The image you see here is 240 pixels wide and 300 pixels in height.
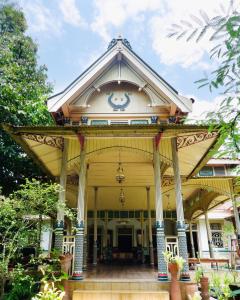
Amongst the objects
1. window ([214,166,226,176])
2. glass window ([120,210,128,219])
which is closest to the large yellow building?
window ([214,166,226,176])

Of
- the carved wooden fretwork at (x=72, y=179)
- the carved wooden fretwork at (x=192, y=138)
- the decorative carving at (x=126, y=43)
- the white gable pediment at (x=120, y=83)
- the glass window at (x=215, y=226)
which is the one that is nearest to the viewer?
the carved wooden fretwork at (x=192, y=138)

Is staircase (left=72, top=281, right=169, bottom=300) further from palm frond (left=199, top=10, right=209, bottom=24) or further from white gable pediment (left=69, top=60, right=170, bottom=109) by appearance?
palm frond (left=199, top=10, right=209, bottom=24)

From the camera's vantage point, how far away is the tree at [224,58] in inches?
57.2

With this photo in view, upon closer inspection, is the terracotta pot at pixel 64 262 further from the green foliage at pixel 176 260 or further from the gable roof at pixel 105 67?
the gable roof at pixel 105 67

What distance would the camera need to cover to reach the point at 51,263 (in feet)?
18.9

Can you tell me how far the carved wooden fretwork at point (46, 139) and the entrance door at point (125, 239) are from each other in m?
10.2

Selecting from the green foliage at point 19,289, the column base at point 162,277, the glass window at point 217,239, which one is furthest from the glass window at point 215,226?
the green foliage at point 19,289

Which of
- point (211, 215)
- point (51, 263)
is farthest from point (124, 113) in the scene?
point (211, 215)

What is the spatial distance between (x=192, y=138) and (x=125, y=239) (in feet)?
35.0

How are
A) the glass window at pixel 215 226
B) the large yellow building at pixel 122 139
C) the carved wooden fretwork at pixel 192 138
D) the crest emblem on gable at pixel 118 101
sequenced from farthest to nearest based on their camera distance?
1. the glass window at pixel 215 226
2. the crest emblem on gable at pixel 118 101
3. the carved wooden fretwork at pixel 192 138
4. the large yellow building at pixel 122 139

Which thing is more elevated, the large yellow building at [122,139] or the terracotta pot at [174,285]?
the large yellow building at [122,139]

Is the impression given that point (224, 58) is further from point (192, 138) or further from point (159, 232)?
point (192, 138)

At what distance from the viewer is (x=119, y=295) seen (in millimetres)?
5090

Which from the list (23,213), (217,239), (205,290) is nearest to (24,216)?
(23,213)
